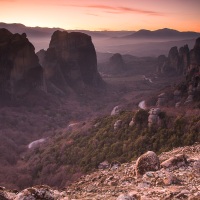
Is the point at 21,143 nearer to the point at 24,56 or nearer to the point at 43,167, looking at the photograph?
the point at 43,167

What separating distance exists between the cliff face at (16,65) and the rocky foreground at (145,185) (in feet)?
439

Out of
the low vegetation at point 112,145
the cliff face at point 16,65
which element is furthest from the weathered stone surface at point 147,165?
the cliff face at point 16,65

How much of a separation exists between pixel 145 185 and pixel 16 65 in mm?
146192

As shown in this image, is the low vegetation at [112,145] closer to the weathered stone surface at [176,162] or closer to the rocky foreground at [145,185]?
the weathered stone surface at [176,162]

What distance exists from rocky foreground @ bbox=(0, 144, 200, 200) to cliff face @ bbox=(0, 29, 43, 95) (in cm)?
13380

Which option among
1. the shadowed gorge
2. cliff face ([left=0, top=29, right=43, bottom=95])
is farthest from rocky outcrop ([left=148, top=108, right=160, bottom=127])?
cliff face ([left=0, top=29, right=43, bottom=95])

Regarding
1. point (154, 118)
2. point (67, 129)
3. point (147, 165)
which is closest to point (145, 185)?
point (147, 165)

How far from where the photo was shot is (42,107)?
16612cm

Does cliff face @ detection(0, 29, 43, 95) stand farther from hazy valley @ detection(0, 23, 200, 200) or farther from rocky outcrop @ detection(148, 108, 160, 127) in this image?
rocky outcrop @ detection(148, 108, 160, 127)

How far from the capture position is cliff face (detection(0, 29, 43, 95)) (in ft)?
523

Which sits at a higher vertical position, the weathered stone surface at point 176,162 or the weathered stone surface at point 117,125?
the weathered stone surface at point 176,162

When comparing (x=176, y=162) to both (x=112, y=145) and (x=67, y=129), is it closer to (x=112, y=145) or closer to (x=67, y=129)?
(x=112, y=145)

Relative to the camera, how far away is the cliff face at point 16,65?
15938cm

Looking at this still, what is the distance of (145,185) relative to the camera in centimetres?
2691
